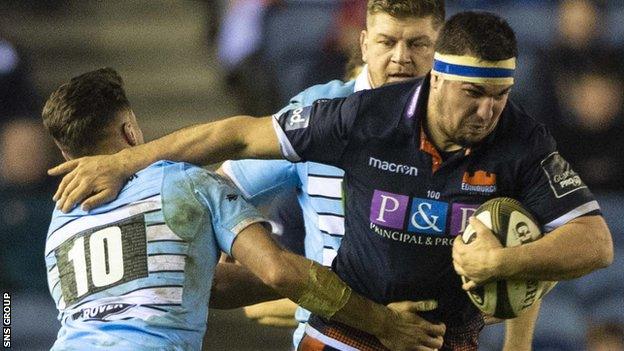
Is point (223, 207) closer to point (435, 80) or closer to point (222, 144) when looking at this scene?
point (222, 144)

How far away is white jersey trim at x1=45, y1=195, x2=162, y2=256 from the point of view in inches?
173

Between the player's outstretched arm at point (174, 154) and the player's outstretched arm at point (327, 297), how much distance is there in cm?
34

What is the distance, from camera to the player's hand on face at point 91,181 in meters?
4.49

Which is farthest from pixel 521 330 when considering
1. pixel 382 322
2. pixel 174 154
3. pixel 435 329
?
pixel 174 154

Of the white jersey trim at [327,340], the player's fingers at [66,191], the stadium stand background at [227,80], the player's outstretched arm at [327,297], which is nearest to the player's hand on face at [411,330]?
the player's outstretched arm at [327,297]

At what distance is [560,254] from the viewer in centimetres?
421

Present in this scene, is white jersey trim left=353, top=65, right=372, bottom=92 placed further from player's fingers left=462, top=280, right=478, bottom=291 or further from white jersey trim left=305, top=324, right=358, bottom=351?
player's fingers left=462, top=280, right=478, bottom=291

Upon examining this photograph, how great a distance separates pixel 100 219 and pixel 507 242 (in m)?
1.29

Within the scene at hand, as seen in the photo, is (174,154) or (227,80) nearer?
(174,154)

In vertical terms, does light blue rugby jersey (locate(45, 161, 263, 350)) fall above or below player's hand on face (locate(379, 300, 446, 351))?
above

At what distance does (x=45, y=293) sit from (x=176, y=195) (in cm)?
354

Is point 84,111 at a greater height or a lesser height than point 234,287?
greater

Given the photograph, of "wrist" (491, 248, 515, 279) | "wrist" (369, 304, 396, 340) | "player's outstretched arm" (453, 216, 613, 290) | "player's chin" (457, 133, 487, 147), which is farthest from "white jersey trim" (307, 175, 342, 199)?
"wrist" (491, 248, 515, 279)

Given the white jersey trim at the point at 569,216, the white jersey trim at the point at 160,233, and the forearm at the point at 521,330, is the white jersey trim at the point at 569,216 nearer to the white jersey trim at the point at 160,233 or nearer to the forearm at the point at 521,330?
the forearm at the point at 521,330
